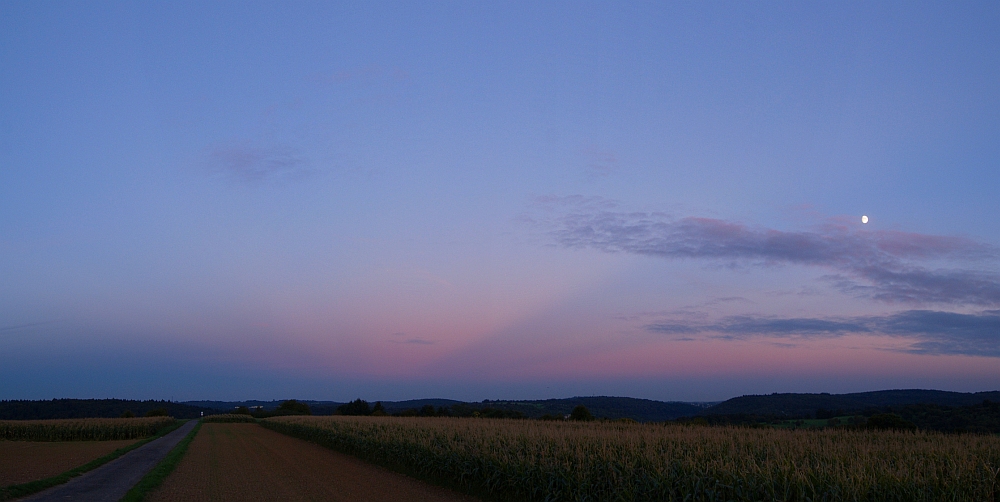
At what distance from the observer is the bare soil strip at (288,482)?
14.5 metres

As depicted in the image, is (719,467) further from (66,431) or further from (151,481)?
(66,431)

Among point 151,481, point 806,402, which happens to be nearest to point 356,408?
point 806,402

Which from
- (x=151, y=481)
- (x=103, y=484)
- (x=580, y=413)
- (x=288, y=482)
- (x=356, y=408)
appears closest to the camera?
(x=103, y=484)

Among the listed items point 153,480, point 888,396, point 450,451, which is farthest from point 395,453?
point 888,396

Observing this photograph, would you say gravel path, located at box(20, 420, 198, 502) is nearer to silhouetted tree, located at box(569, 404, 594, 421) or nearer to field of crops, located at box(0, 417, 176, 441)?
field of crops, located at box(0, 417, 176, 441)

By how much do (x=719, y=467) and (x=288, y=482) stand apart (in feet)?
40.9

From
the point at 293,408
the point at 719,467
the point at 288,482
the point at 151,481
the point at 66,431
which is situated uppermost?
the point at 719,467

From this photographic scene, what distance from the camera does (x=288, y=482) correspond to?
667 inches

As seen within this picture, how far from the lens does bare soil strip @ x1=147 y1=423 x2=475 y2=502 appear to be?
47.4 feet

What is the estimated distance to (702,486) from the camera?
9.54 metres

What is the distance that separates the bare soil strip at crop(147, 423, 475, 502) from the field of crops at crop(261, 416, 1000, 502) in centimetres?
116

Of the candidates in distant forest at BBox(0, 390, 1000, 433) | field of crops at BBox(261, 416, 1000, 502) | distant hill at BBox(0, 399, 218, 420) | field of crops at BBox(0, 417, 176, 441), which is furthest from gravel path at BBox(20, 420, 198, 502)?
distant hill at BBox(0, 399, 218, 420)

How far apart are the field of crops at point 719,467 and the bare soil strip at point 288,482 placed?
1.16 meters

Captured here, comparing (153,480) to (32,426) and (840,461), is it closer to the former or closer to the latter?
(840,461)
